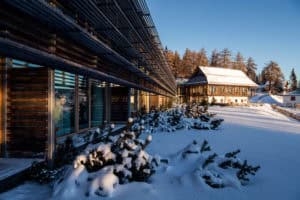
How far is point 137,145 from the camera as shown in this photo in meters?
4.29

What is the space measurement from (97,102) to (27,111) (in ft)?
16.4

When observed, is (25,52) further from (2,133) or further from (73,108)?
(73,108)

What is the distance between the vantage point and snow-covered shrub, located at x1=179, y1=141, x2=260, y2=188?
13.1ft

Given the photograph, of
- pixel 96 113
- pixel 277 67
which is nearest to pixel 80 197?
pixel 96 113

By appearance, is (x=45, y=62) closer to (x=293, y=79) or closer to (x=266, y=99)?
(x=266, y=99)

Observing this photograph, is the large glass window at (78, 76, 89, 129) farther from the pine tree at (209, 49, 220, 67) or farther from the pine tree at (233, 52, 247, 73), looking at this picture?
the pine tree at (233, 52, 247, 73)

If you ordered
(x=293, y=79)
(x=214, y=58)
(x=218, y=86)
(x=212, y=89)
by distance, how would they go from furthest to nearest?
1. (x=293, y=79)
2. (x=214, y=58)
3. (x=218, y=86)
4. (x=212, y=89)

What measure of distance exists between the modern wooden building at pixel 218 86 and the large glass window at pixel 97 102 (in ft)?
116

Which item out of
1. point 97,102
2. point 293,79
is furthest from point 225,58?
point 97,102

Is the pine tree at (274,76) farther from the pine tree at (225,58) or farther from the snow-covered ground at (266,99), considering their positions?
the snow-covered ground at (266,99)

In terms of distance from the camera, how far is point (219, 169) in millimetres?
4426

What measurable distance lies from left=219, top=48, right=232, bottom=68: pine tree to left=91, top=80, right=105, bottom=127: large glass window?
3234 inches

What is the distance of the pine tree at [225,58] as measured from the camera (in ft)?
285

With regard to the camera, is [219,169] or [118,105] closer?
[219,169]
